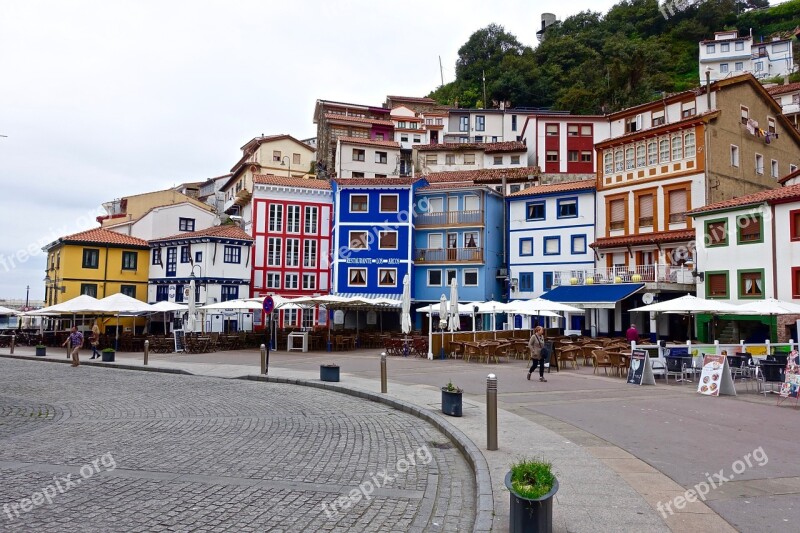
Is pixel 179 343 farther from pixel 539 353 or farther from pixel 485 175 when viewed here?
pixel 485 175

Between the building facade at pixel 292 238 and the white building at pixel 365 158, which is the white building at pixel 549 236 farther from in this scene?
the white building at pixel 365 158

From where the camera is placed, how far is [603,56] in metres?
75.1

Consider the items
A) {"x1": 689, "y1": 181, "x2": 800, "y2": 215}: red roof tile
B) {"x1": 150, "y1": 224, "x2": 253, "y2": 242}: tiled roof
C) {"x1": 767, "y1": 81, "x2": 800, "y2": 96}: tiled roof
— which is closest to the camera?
{"x1": 689, "y1": 181, "x2": 800, "y2": 215}: red roof tile

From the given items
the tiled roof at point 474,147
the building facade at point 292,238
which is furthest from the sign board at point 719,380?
the tiled roof at point 474,147

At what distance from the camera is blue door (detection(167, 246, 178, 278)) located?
143 feet

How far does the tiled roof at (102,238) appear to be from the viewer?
42281mm

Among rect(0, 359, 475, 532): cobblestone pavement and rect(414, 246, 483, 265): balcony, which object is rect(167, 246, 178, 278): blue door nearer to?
rect(414, 246, 483, 265): balcony

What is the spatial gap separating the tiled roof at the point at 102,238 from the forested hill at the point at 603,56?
1811 inches

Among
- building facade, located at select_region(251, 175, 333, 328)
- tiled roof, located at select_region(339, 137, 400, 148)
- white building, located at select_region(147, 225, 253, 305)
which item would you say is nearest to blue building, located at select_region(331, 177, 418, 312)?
building facade, located at select_region(251, 175, 333, 328)

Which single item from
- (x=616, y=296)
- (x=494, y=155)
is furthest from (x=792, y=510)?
(x=494, y=155)

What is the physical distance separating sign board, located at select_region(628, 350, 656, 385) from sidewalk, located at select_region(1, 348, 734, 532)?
21.8 feet

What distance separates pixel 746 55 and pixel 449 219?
63.7 metres

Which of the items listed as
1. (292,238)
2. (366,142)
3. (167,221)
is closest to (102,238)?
(167,221)

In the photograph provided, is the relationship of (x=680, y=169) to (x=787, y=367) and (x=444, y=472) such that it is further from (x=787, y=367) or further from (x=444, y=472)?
(x=444, y=472)
